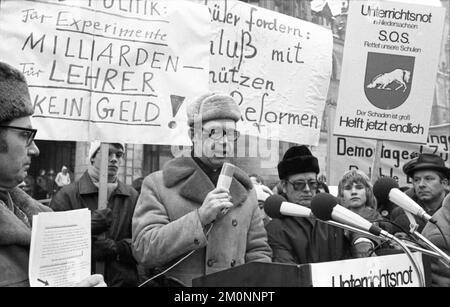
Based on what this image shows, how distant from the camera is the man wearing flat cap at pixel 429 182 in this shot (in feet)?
13.8

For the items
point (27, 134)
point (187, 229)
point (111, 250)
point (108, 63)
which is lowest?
point (111, 250)

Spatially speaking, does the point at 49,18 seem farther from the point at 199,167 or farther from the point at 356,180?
the point at 356,180

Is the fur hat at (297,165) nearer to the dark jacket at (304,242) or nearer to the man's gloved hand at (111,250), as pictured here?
the dark jacket at (304,242)

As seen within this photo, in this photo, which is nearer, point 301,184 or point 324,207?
point 324,207

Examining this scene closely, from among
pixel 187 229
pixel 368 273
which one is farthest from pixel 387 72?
pixel 368 273

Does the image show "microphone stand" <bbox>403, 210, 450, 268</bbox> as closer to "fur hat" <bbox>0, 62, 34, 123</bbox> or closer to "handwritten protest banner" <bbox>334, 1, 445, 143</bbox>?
"fur hat" <bbox>0, 62, 34, 123</bbox>

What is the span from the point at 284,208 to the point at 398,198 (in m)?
0.42

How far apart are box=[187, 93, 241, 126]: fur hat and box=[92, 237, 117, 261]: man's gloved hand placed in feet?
3.69

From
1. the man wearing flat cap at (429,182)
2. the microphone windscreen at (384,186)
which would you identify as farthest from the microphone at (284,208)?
the man wearing flat cap at (429,182)

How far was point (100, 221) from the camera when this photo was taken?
3498mm

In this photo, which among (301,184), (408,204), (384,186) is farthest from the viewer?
(301,184)

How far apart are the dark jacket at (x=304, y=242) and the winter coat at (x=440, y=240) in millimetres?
545

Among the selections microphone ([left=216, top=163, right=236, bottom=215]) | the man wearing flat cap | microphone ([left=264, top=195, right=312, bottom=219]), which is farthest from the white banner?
the man wearing flat cap

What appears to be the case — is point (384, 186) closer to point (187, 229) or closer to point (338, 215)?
point (338, 215)
